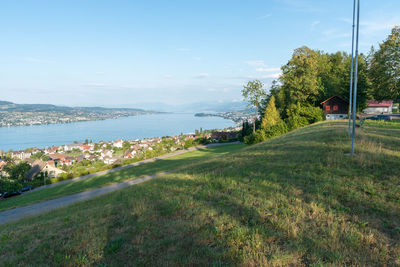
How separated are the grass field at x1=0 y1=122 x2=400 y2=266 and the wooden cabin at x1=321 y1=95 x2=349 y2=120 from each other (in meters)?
39.5

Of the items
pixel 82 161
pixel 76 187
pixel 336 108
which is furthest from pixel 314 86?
pixel 82 161

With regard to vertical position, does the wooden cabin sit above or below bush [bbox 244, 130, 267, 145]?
above

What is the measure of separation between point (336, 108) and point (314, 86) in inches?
259

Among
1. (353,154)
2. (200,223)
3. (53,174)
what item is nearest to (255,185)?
(200,223)

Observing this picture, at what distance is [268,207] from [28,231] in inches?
320

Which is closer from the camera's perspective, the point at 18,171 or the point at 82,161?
the point at 18,171

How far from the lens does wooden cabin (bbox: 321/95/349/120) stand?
42531 millimetres

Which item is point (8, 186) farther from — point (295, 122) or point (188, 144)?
point (295, 122)

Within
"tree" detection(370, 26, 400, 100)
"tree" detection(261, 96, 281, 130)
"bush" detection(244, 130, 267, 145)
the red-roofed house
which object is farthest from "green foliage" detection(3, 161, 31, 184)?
the red-roofed house

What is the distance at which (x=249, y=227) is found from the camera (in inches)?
201

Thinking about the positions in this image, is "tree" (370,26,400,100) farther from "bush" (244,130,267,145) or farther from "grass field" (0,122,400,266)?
"grass field" (0,122,400,266)

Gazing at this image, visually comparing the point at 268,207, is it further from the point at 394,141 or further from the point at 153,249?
the point at 394,141

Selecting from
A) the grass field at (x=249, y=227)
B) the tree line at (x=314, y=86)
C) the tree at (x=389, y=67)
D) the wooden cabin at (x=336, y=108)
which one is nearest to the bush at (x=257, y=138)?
the tree line at (x=314, y=86)

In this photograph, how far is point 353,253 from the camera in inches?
154
